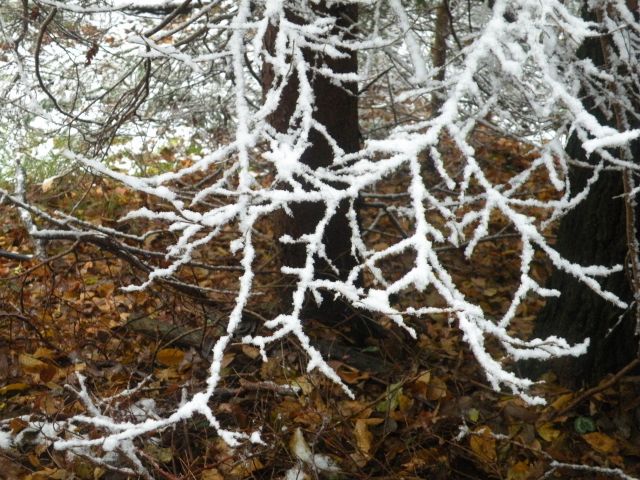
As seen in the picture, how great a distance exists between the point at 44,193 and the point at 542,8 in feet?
15.9

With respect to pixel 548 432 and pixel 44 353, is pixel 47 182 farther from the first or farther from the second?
pixel 548 432

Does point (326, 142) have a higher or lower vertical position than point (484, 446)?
higher

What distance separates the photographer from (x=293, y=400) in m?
3.08

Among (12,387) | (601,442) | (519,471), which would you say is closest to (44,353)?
(12,387)

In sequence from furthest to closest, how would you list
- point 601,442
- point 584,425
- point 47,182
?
point 47,182
point 584,425
point 601,442

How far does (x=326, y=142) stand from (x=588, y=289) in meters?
1.62

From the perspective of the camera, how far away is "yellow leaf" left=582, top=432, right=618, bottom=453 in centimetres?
297

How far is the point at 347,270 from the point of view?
139 inches

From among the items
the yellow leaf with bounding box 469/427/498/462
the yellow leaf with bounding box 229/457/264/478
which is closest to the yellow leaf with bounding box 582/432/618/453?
the yellow leaf with bounding box 469/427/498/462

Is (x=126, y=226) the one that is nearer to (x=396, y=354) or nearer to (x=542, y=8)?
(x=396, y=354)

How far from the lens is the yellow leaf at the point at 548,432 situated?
10.0 ft

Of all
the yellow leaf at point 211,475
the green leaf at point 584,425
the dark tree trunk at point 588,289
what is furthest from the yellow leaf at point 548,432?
the yellow leaf at point 211,475

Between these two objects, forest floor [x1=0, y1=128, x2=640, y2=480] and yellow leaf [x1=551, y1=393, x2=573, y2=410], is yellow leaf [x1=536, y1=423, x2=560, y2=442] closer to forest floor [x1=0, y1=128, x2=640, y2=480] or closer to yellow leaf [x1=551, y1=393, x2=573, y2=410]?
forest floor [x1=0, y1=128, x2=640, y2=480]

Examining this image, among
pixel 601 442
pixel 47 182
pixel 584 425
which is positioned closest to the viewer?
pixel 601 442
